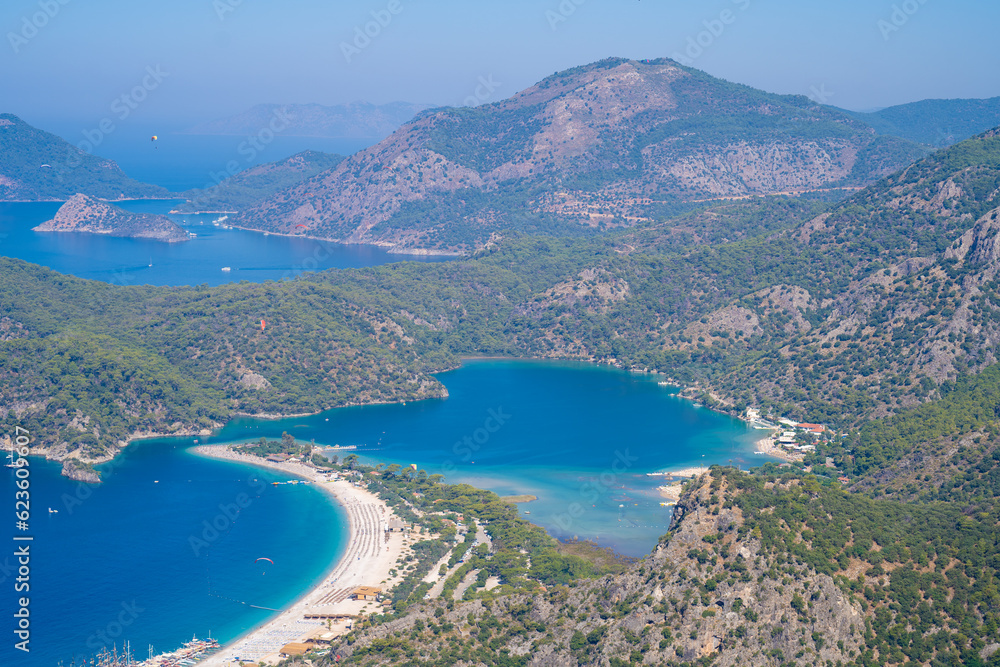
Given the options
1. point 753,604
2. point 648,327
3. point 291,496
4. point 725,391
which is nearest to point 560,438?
point 725,391

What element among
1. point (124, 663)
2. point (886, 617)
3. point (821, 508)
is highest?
point (821, 508)

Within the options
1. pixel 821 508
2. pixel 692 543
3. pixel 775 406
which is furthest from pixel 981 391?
pixel 692 543

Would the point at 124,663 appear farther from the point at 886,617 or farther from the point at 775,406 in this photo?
the point at 775,406

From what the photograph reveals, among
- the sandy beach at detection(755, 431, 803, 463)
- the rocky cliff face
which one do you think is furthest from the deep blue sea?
the rocky cliff face

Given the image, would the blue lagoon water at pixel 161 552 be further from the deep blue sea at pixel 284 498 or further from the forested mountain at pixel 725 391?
the forested mountain at pixel 725 391

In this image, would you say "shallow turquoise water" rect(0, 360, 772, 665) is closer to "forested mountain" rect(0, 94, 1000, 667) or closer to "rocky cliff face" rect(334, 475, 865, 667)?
"forested mountain" rect(0, 94, 1000, 667)

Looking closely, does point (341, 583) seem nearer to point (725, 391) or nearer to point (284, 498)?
point (284, 498)
